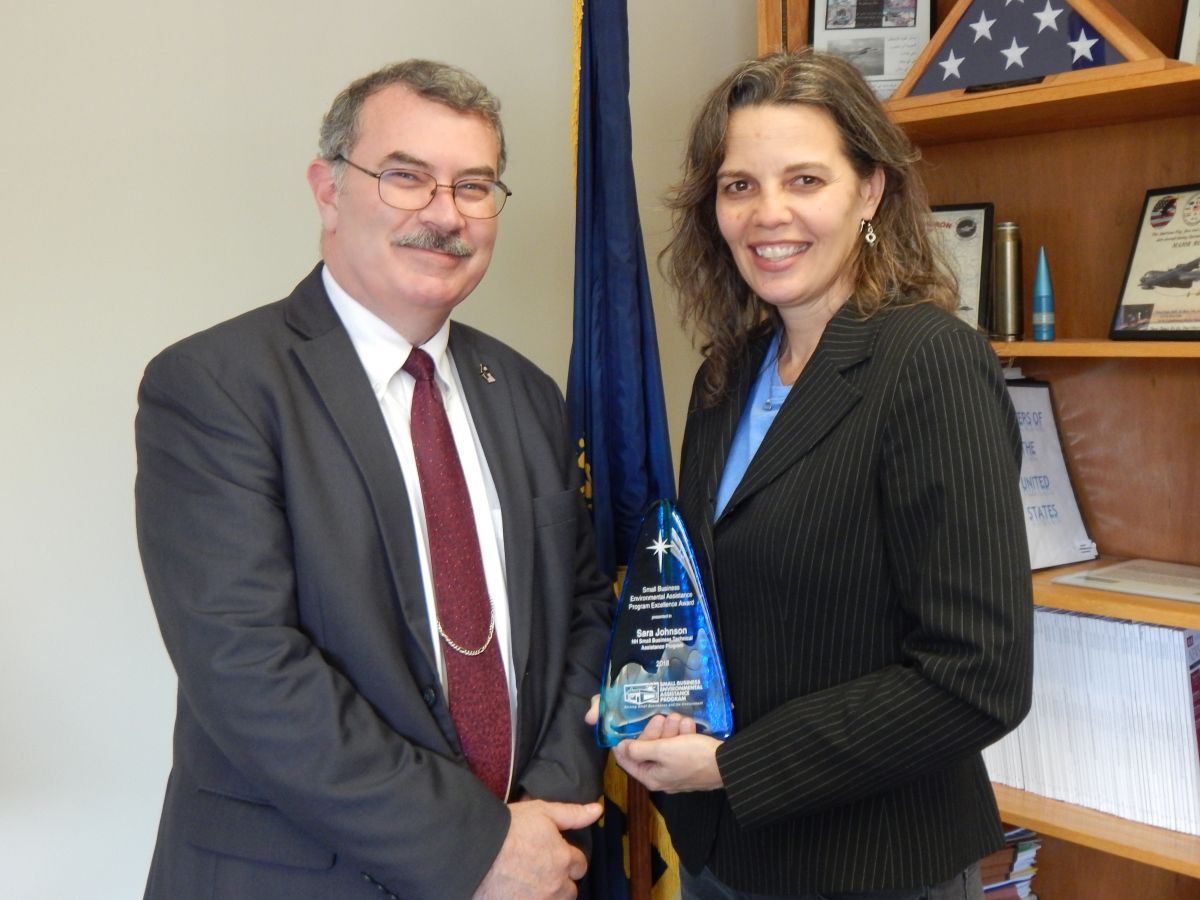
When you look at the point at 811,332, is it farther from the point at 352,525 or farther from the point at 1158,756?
the point at 1158,756

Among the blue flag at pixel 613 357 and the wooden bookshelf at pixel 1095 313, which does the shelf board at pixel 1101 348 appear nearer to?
the wooden bookshelf at pixel 1095 313

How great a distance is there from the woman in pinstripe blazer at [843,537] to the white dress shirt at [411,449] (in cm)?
28

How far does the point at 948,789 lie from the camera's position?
4.38ft

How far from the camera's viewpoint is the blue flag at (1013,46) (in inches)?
73.5

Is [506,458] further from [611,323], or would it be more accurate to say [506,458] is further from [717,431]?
[611,323]

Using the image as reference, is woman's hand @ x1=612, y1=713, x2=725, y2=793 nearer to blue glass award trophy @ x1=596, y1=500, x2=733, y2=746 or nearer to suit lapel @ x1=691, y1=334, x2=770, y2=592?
blue glass award trophy @ x1=596, y1=500, x2=733, y2=746

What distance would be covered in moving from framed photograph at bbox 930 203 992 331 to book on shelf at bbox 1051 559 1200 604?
525mm

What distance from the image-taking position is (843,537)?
1.29m

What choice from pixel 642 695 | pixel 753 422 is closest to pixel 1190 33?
pixel 753 422

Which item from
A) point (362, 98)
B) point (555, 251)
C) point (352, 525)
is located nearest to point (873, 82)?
point (555, 251)

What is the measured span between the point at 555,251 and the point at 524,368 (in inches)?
29.5

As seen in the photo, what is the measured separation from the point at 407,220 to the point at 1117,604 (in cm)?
137

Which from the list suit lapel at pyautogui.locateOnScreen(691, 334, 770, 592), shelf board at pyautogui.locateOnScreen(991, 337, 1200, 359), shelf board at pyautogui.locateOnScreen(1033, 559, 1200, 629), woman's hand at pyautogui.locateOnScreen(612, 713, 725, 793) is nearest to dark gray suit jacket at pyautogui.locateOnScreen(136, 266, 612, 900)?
woman's hand at pyautogui.locateOnScreen(612, 713, 725, 793)

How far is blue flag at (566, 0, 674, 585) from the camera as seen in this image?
1819 millimetres
